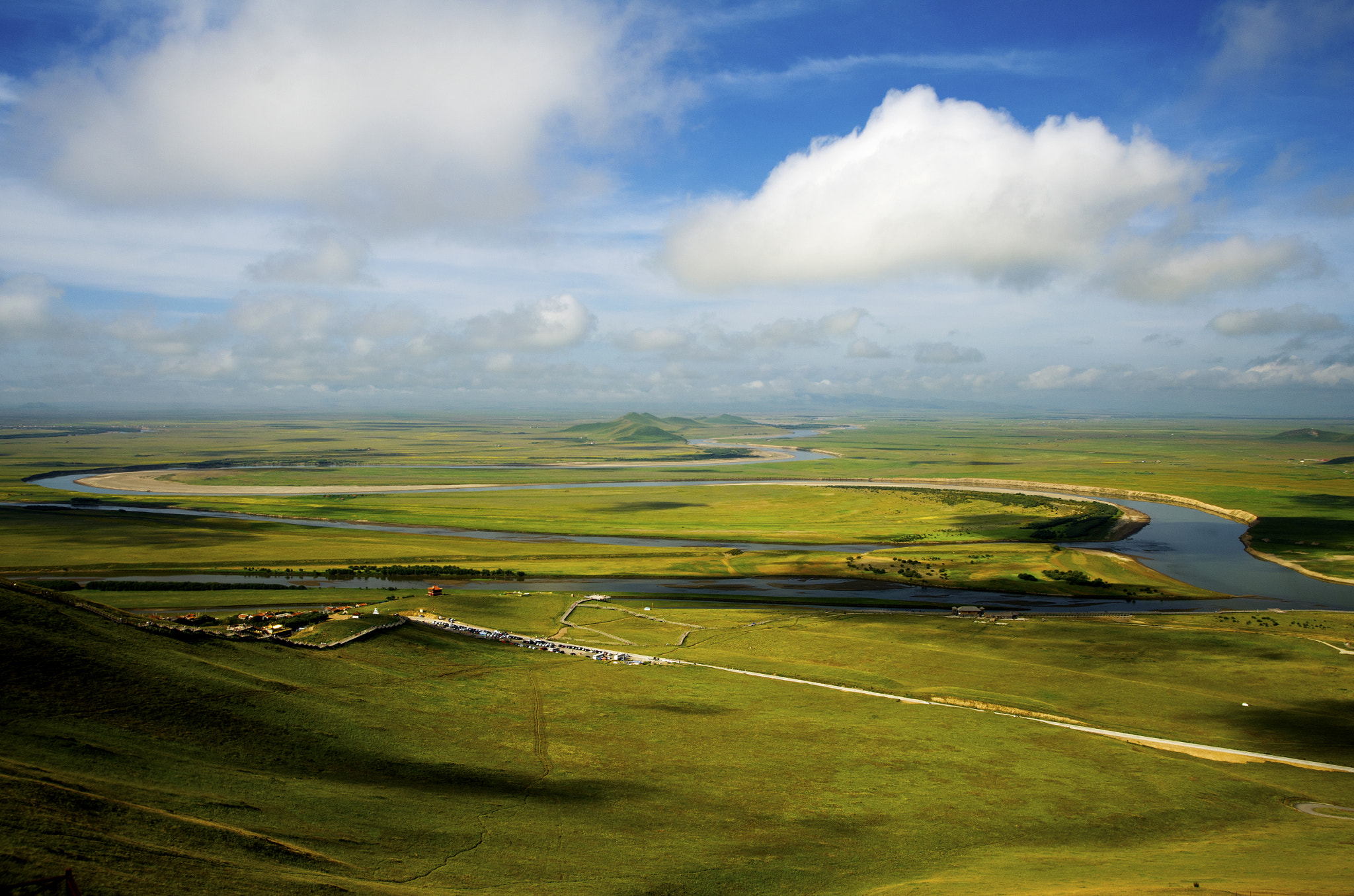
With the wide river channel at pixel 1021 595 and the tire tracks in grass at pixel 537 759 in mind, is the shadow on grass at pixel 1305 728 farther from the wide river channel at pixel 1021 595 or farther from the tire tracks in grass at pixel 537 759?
the tire tracks in grass at pixel 537 759

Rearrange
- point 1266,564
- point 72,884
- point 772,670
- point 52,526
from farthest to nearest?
point 52,526 → point 1266,564 → point 772,670 → point 72,884

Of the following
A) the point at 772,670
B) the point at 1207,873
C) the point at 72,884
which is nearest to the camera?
the point at 72,884

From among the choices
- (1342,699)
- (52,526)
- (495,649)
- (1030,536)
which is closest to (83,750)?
(495,649)

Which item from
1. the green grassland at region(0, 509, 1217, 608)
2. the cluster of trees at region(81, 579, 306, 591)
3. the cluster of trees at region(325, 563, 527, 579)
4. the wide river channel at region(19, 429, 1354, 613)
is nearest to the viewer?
the cluster of trees at region(81, 579, 306, 591)

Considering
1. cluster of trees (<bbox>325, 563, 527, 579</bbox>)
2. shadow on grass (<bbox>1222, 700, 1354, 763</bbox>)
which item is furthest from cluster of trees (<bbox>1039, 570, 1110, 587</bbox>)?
cluster of trees (<bbox>325, 563, 527, 579</bbox>)

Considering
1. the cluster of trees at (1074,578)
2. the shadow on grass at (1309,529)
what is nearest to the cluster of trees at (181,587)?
the cluster of trees at (1074,578)

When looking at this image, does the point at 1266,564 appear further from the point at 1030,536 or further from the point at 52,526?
the point at 52,526

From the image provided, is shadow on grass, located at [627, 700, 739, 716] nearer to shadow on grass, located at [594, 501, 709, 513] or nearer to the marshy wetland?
the marshy wetland

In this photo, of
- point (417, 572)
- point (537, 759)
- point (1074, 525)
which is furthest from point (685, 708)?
point (1074, 525)
